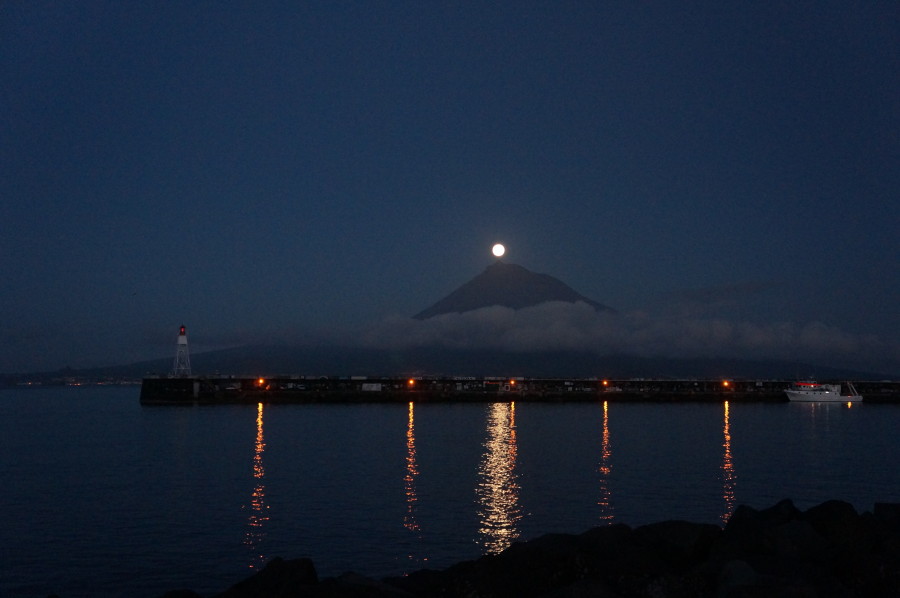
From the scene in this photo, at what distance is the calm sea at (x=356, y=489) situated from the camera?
21875 mm

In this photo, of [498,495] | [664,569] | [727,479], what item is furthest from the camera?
[727,479]

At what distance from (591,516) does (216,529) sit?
13.0 meters

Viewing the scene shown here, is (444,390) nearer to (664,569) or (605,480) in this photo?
(605,480)

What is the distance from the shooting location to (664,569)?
560 inches

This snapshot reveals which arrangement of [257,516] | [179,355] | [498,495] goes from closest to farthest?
1. [257,516]
2. [498,495]
3. [179,355]

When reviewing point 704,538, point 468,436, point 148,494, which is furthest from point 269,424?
point 704,538

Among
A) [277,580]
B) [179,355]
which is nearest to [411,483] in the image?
[277,580]

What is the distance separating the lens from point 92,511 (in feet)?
95.9

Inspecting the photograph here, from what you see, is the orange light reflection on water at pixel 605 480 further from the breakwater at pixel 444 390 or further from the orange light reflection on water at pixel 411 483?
the breakwater at pixel 444 390

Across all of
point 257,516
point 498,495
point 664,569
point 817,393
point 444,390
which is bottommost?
point 817,393

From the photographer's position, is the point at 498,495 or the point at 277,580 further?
the point at 498,495

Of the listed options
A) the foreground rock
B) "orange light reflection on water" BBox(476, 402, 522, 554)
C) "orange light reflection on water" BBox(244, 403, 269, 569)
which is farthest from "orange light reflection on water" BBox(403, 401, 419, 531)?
the foreground rock

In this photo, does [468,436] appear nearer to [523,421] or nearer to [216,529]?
[523,421]

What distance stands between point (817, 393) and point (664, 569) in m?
128
